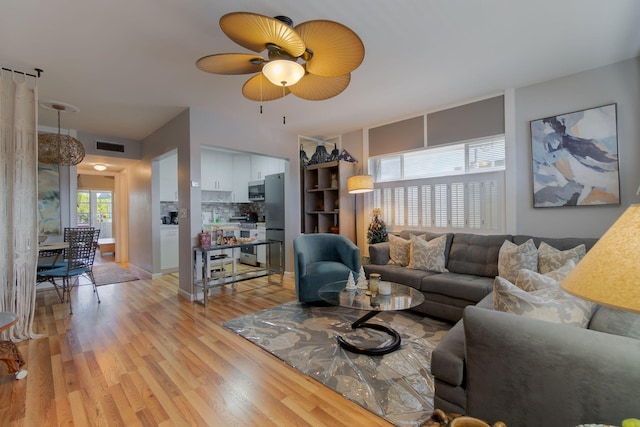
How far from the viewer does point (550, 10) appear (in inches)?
81.4

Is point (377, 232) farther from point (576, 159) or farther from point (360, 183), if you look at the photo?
point (576, 159)

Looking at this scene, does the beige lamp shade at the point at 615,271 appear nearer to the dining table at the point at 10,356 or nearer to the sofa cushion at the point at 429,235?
the sofa cushion at the point at 429,235

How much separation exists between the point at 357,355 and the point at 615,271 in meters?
1.98

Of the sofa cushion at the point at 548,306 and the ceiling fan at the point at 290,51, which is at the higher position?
the ceiling fan at the point at 290,51

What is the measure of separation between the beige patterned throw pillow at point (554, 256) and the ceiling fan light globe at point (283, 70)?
2892 millimetres

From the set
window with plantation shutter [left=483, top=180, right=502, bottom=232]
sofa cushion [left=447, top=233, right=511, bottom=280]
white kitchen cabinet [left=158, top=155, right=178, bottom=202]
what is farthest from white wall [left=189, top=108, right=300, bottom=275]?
window with plantation shutter [left=483, top=180, right=502, bottom=232]

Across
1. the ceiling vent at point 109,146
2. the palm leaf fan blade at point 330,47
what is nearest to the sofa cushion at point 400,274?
the palm leaf fan blade at point 330,47

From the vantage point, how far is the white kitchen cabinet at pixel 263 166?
605cm

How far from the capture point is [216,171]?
6.41 metres

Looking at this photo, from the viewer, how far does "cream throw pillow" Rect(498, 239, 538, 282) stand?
2775 millimetres

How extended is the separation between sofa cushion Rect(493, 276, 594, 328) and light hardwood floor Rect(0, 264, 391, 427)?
40.2 inches

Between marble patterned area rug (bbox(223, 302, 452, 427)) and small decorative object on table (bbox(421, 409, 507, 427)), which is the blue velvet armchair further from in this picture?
small decorative object on table (bbox(421, 409, 507, 427))

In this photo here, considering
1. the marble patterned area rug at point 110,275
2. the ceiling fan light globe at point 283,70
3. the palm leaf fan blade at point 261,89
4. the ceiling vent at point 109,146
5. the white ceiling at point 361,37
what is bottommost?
the marble patterned area rug at point 110,275

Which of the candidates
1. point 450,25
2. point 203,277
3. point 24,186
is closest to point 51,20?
point 24,186
